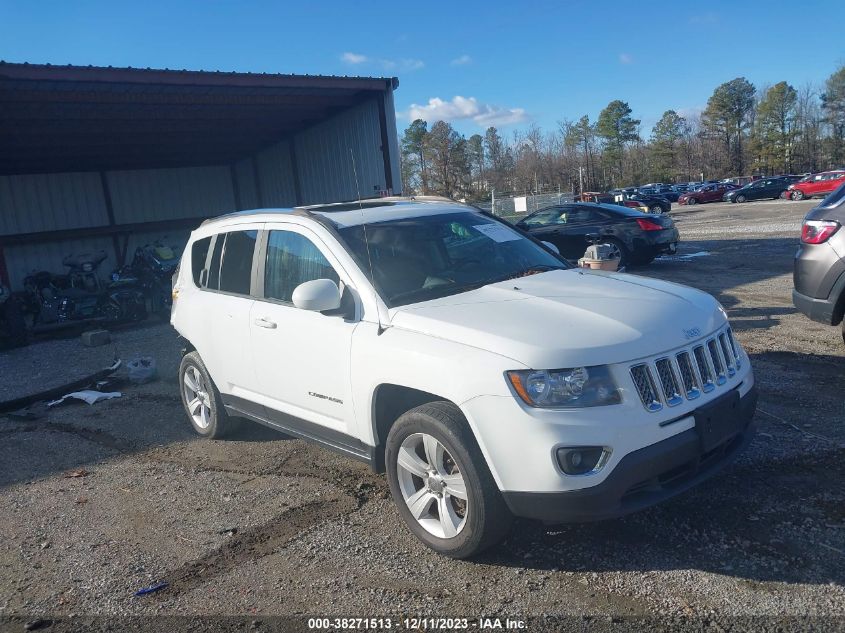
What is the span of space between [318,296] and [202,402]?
2611mm

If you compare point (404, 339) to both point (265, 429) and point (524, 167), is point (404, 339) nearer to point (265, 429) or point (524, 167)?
point (265, 429)

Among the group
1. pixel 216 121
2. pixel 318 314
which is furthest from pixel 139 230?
pixel 318 314

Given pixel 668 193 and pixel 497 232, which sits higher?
pixel 497 232

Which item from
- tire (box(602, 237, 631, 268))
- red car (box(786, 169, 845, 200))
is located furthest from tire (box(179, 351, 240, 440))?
red car (box(786, 169, 845, 200))

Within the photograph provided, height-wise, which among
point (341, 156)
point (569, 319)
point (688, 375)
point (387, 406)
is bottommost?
point (387, 406)

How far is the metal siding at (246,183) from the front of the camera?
69.4 feet

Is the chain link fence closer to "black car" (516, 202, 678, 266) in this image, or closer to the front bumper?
"black car" (516, 202, 678, 266)

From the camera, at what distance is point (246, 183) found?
2147cm

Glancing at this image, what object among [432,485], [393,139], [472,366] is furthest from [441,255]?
[393,139]

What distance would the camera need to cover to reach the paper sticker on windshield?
5.05m

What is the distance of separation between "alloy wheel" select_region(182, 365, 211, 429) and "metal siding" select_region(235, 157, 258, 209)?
50.7ft

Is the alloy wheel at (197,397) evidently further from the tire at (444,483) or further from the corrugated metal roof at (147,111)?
the corrugated metal roof at (147,111)

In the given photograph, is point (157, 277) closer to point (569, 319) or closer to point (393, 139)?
point (393, 139)

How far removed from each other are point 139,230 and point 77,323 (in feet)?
22.5
